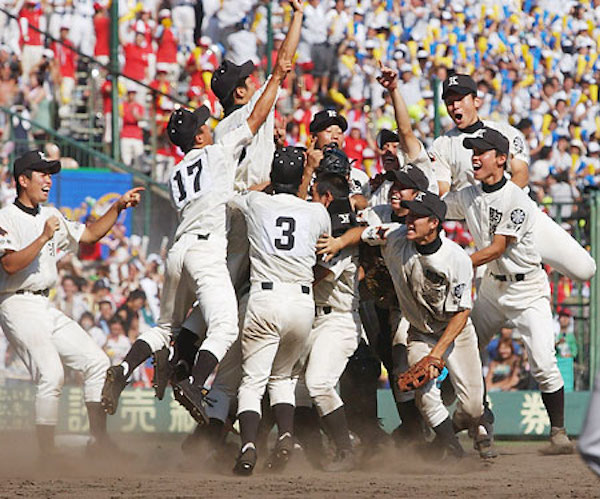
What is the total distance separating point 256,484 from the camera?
6.88 metres

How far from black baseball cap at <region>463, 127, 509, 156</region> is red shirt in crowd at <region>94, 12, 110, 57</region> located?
7565 mm

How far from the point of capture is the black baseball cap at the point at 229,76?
8.21 metres

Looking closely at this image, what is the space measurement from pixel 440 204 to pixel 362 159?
6863 mm

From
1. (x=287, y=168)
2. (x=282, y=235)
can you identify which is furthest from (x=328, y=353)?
(x=287, y=168)

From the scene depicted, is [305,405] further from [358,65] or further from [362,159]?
[358,65]

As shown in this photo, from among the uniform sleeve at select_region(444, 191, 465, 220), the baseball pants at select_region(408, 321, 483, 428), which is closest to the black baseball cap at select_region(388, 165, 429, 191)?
the uniform sleeve at select_region(444, 191, 465, 220)

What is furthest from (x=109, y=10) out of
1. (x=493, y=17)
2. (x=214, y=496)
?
(x=214, y=496)

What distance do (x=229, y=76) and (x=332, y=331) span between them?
6.20 ft

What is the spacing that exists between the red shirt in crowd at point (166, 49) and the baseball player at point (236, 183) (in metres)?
6.88

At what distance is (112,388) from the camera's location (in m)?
7.35

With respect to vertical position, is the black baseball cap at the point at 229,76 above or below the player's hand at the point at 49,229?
above

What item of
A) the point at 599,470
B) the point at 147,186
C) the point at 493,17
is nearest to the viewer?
the point at 599,470

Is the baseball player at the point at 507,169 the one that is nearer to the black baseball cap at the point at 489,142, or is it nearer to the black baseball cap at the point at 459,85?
the black baseball cap at the point at 459,85

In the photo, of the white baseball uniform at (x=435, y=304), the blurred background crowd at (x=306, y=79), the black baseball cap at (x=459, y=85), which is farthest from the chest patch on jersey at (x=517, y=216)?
the blurred background crowd at (x=306, y=79)
